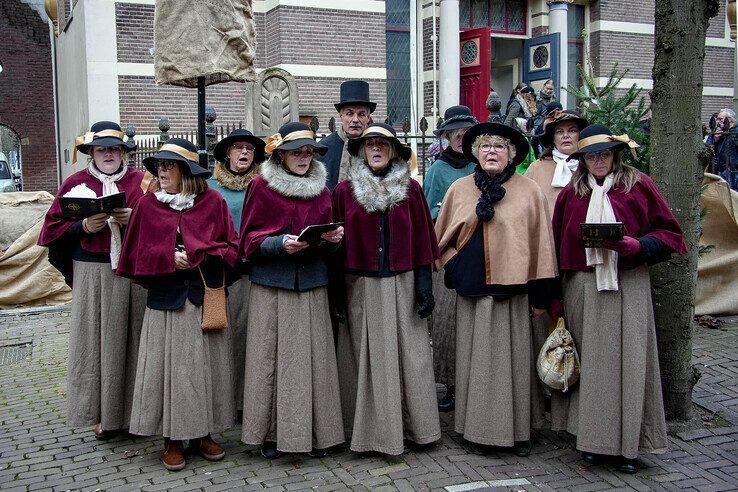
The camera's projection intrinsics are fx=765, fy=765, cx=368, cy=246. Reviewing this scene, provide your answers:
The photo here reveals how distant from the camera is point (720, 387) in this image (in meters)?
6.15

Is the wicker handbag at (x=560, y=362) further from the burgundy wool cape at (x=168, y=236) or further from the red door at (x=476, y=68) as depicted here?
the red door at (x=476, y=68)

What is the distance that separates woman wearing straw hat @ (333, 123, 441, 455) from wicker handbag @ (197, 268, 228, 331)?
80 centimetres

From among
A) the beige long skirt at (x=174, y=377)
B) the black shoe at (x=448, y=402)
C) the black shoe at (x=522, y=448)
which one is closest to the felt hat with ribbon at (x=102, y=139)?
the beige long skirt at (x=174, y=377)

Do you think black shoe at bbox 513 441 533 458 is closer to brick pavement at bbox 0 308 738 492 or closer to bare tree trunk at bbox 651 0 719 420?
brick pavement at bbox 0 308 738 492

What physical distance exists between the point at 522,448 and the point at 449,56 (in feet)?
35.7

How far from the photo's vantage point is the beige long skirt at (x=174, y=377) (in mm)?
4676

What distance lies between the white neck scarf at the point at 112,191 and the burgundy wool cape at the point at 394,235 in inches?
59.2

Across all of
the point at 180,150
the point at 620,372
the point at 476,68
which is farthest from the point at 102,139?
the point at 476,68

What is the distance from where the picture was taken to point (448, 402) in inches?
230

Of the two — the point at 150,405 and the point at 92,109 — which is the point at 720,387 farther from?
the point at 92,109

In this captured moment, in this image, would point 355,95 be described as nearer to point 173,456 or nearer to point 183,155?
point 183,155

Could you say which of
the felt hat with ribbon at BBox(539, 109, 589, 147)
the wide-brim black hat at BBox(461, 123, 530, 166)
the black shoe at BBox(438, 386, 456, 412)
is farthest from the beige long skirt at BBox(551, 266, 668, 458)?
the felt hat with ribbon at BBox(539, 109, 589, 147)

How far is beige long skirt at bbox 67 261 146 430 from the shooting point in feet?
17.1

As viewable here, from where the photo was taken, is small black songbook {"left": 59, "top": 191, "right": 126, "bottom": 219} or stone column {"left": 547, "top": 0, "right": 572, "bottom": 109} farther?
stone column {"left": 547, "top": 0, "right": 572, "bottom": 109}
